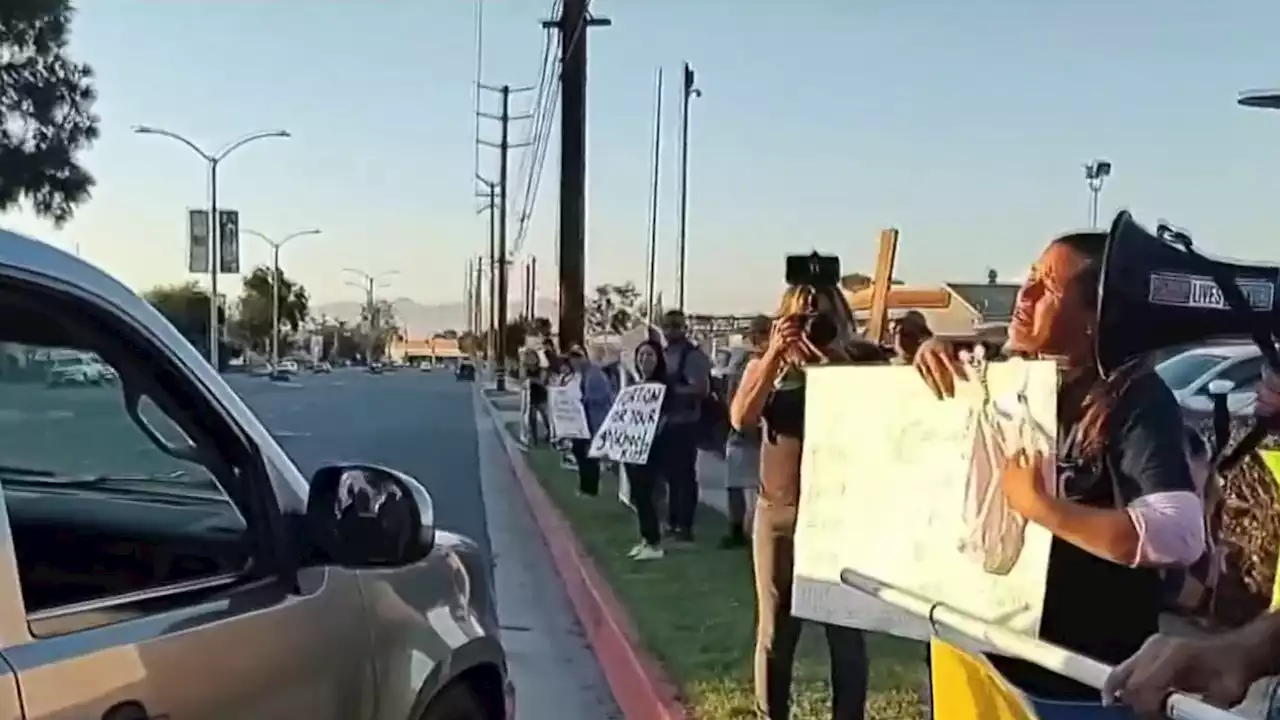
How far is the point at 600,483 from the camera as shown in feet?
60.0

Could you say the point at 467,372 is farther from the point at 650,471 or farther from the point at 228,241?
the point at 650,471

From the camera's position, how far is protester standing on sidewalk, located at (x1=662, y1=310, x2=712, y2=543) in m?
12.5

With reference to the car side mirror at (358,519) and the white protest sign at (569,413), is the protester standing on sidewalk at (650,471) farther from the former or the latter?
the car side mirror at (358,519)

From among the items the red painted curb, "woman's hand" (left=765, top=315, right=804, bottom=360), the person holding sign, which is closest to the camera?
the person holding sign

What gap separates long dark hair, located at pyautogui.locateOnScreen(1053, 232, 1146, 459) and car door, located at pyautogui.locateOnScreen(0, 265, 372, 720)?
1.58m

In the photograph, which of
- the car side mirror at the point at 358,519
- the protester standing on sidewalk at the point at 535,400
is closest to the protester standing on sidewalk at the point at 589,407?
the protester standing on sidewalk at the point at 535,400

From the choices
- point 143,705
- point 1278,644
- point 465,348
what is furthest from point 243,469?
point 465,348

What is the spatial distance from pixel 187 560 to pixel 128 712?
29.0 inches

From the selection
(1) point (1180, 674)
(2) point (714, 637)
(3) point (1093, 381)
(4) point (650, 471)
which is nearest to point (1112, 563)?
(3) point (1093, 381)

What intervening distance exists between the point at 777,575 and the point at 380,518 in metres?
2.27

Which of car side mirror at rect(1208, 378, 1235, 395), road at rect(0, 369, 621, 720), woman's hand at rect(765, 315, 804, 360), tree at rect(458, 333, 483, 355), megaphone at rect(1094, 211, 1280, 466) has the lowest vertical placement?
tree at rect(458, 333, 483, 355)

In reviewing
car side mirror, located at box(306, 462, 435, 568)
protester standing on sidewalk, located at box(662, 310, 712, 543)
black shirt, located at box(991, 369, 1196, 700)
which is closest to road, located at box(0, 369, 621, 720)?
car side mirror, located at box(306, 462, 435, 568)

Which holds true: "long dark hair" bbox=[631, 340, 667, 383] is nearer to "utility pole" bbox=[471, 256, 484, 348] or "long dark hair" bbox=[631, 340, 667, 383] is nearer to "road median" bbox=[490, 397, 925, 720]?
"road median" bbox=[490, 397, 925, 720]

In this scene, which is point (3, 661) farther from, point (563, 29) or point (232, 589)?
point (563, 29)
